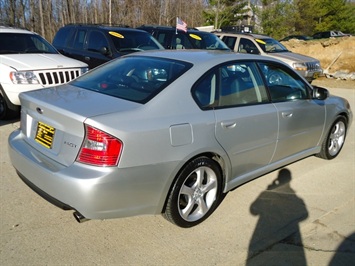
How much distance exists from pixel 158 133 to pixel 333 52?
1987 cm

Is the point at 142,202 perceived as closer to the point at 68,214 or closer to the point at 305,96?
the point at 68,214

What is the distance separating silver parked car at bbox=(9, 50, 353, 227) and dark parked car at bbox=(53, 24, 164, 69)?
416cm

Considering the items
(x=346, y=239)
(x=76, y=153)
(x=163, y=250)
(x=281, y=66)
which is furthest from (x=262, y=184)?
(x=76, y=153)

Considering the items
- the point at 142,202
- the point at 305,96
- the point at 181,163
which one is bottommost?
the point at 142,202

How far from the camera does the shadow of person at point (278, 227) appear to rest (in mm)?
2809

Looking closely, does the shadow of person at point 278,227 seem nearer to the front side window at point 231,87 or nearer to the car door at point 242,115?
the car door at point 242,115

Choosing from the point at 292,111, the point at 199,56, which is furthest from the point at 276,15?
the point at 199,56

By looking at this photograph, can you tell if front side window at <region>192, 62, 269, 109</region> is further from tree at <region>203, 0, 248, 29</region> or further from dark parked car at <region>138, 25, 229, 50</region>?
tree at <region>203, 0, 248, 29</region>

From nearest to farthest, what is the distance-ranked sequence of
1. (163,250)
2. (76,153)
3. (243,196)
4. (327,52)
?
1. (76,153)
2. (163,250)
3. (243,196)
4. (327,52)

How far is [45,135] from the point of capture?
111 inches

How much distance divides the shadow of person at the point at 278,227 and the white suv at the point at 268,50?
8.63 metres

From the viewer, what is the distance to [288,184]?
13.8 feet

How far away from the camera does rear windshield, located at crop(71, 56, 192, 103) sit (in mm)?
2975

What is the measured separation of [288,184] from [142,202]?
226 cm
